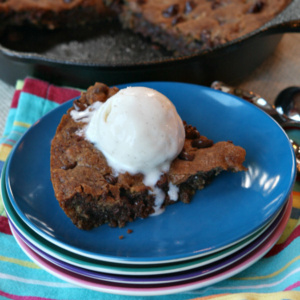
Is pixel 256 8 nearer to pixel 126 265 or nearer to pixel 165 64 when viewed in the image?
pixel 165 64

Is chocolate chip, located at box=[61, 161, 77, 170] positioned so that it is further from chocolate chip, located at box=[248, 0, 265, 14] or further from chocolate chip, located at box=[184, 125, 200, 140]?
chocolate chip, located at box=[248, 0, 265, 14]

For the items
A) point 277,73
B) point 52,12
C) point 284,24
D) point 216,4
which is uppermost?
point 284,24

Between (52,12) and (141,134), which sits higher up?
(141,134)

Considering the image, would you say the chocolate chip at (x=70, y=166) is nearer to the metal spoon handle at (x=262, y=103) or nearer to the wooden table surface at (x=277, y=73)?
the metal spoon handle at (x=262, y=103)

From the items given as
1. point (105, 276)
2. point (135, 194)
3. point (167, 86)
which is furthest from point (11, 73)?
point (105, 276)

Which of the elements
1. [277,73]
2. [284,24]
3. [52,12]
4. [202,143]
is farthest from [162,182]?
[52,12]

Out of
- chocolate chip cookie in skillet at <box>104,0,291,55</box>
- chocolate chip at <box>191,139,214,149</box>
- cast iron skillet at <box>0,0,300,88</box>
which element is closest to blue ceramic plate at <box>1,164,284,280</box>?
chocolate chip at <box>191,139,214,149</box>

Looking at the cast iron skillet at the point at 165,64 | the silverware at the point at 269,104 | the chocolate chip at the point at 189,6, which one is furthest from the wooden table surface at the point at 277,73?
the chocolate chip at the point at 189,6
